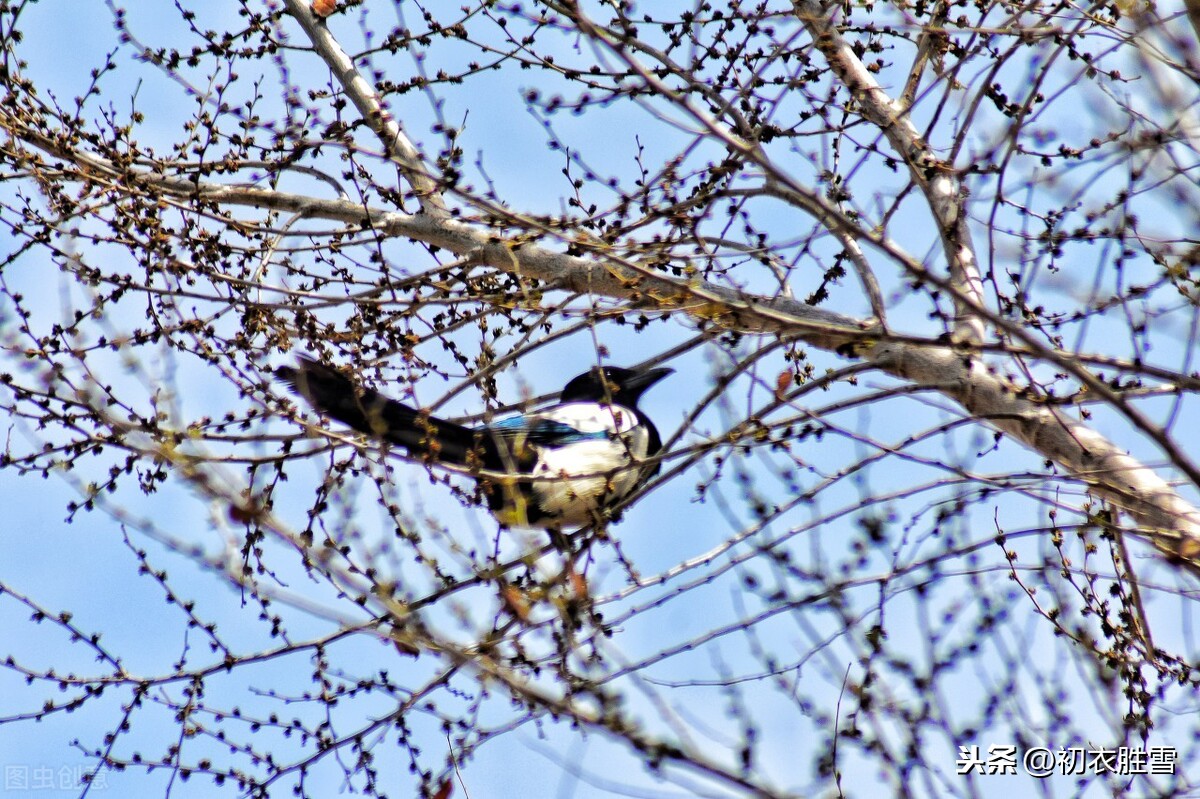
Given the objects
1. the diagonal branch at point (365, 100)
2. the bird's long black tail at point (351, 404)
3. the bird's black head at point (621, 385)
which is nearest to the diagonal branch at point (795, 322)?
the diagonal branch at point (365, 100)

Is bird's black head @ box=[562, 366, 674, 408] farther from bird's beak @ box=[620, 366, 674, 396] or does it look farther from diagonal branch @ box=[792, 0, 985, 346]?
diagonal branch @ box=[792, 0, 985, 346]

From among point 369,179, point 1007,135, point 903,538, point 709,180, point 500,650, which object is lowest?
point 500,650

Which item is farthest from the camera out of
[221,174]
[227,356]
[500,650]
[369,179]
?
[221,174]

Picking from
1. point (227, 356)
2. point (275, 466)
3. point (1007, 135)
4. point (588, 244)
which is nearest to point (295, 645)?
point (275, 466)

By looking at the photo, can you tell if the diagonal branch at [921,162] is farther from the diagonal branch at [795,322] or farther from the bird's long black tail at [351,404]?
the bird's long black tail at [351,404]

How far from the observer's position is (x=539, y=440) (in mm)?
5852

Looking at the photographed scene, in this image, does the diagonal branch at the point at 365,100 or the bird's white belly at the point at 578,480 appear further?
the diagonal branch at the point at 365,100

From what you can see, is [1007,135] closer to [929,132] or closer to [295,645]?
[929,132]

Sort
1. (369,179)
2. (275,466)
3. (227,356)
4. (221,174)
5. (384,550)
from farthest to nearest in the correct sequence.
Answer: (221,174) < (369,179) < (275,466) < (227,356) < (384,550)

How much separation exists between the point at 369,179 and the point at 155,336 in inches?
41.5

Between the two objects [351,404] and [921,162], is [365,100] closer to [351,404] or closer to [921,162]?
[351,404]

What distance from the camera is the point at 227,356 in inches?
182

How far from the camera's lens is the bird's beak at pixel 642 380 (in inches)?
260

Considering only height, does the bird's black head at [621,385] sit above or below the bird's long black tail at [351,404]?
above
